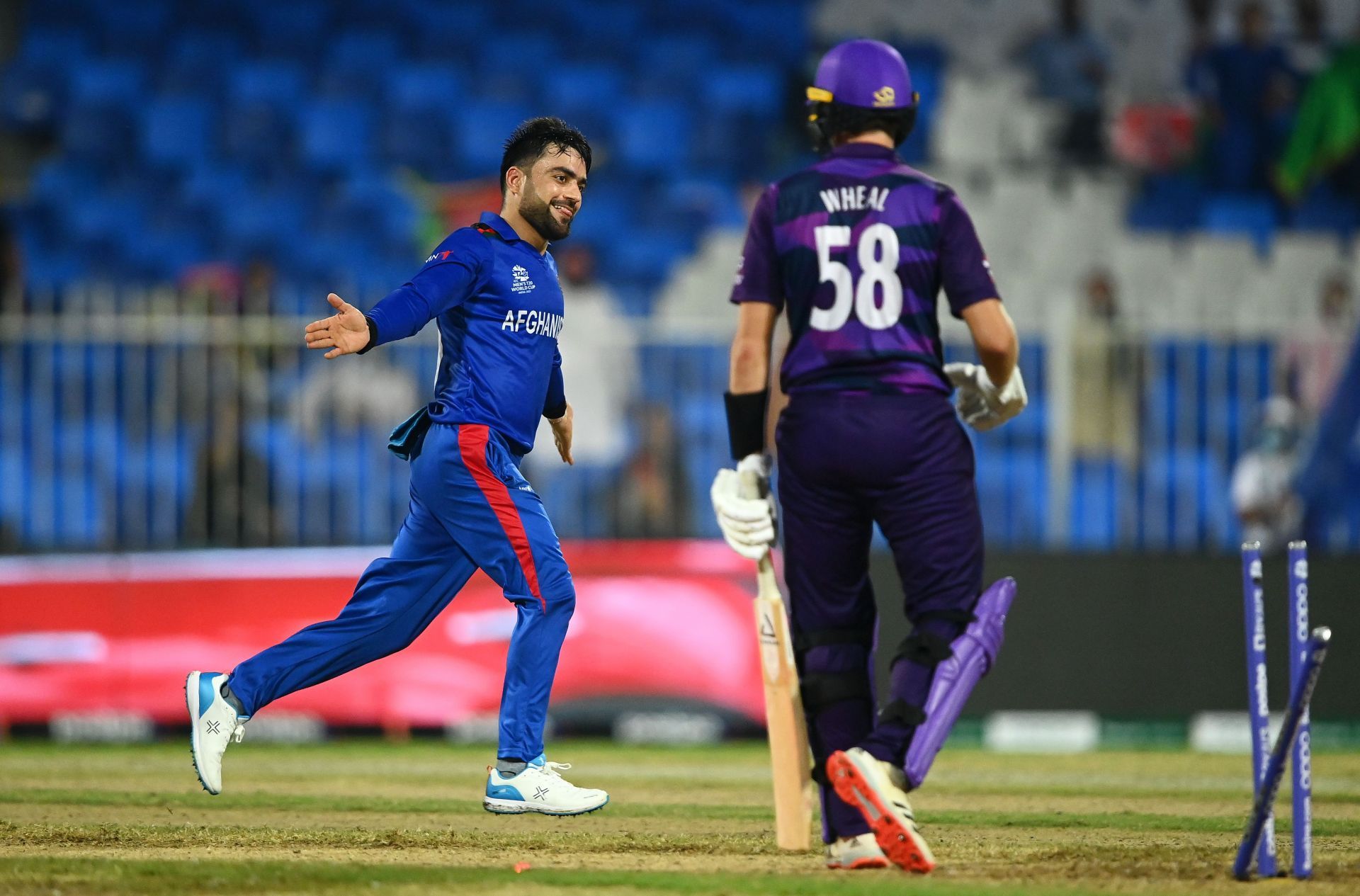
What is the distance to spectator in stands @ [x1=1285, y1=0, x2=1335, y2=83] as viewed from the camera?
15852 mm

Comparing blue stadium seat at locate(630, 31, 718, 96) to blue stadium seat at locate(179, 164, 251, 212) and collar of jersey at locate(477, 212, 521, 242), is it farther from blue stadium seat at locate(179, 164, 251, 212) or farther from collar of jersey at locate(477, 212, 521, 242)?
collar of jersey at locate(477, 212, 521, 242)

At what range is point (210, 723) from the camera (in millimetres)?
6145

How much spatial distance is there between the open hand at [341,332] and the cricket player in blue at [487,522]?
1.50 feet

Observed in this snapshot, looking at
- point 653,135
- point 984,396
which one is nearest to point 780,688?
point 984,396

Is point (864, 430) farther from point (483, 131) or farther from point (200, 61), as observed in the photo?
point (200, 61)

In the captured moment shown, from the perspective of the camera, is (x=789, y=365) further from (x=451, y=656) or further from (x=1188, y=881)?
(x=451, y=656)

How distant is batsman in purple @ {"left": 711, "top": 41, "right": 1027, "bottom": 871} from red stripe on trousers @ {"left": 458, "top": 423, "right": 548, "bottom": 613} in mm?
1147

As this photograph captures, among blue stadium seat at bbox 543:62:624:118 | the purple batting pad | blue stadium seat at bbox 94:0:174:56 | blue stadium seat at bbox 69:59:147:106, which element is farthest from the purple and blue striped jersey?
blue stadium seat at bbox 94:0:174:56

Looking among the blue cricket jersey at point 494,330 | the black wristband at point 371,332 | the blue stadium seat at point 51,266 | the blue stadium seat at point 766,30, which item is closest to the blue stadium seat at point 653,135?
the blue stadium seat at point 766,30

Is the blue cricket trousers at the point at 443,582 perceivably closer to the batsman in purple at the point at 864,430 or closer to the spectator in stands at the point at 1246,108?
the batsman in purple at the point at 864,430

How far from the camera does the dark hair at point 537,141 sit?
20.7 feet

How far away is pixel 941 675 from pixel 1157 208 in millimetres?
11380

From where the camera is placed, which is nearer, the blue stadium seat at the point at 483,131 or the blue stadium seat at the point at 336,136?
the blue stadium seat at the point at 336,136

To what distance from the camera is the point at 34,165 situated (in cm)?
1580
